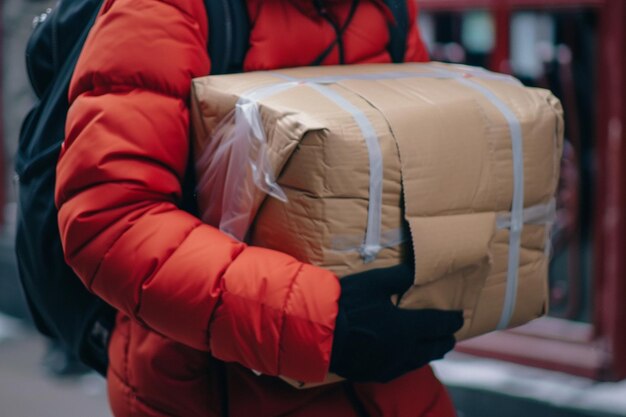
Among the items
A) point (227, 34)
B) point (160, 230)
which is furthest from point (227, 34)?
point (160, 230)

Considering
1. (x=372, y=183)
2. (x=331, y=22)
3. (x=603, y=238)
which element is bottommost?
(x=603, y=238)

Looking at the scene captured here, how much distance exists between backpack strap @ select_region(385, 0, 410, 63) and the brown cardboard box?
21 centimetres

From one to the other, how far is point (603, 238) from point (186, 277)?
2.73 metres

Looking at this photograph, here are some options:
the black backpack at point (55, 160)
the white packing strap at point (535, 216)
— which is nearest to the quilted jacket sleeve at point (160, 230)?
the black backpack at point (55, 160)

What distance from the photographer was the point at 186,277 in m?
1.91

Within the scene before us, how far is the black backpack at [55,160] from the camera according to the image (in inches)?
83.7

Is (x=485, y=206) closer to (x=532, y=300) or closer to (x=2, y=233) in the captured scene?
(x=532, y=300)

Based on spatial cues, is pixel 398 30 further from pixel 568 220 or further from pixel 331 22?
pixel 568 220

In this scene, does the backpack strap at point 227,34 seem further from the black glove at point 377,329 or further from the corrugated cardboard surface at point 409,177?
the black glove at point 377,329

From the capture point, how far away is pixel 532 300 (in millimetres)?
2266

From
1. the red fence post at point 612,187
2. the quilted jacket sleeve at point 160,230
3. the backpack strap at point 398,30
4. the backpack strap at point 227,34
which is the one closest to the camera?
the quilted jacket sleeve at point 160,230

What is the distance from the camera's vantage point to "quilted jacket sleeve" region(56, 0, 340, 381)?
74.4 inches

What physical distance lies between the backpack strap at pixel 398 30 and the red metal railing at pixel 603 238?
190 cm

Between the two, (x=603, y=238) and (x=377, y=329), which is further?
(x=603, y=238)
